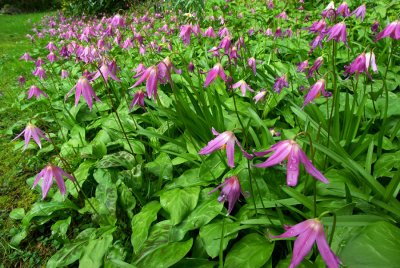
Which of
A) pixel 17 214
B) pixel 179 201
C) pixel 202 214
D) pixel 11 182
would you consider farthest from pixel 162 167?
pixel 11 182

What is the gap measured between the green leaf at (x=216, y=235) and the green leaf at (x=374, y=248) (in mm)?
554

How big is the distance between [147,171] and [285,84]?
124 centimetres

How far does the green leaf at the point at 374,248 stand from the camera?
3.54ft

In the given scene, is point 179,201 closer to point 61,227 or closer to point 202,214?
point 202,214

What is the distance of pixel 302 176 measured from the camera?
1855 mm

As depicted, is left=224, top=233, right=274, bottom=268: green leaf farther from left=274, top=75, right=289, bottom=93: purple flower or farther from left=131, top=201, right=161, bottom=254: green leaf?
left=274, top=75, right=289, bottom=93: purple flower

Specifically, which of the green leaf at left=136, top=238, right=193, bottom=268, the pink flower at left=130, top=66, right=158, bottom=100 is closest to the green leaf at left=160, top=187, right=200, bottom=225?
the green leaf at left=136, top=238, right=193, bottom=268

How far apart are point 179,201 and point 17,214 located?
4.18 ft

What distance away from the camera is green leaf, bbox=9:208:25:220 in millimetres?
2275

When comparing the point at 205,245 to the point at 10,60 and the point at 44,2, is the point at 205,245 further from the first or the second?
the point at 44,2

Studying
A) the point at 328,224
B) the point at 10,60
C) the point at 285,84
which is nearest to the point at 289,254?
the point at 328,224

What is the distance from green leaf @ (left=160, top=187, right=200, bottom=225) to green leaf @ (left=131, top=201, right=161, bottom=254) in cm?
9

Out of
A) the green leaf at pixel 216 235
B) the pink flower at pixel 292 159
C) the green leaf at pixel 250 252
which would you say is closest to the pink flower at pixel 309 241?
the pink flower at pixel 292 159

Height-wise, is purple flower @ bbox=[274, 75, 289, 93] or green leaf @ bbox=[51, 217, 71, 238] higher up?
purple flower @ bbox=[274, 75, 289, 93]
